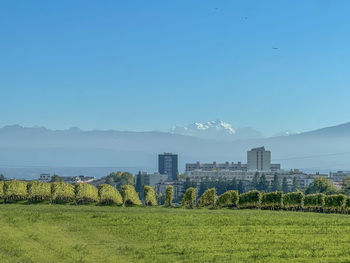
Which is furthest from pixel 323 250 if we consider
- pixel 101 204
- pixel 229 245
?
pixel 101 204

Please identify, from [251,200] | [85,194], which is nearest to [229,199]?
[251,200]

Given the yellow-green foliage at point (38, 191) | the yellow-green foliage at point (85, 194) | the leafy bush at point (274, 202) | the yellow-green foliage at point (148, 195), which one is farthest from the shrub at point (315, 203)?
the yellow-green foliage at point (38, 191)

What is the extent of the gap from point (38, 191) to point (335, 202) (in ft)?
74.3

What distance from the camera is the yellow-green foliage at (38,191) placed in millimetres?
40750

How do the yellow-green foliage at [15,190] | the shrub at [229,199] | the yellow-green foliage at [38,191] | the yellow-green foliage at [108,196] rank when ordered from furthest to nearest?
the yellow-green foliage at [108,196], the shrub at [229,199], the yellow-green foliage at [38,191], the yellow-green foliage at [15,190]

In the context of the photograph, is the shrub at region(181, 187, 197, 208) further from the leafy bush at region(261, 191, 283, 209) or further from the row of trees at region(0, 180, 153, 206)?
the leafy bush at region(261, 191, 283, 209)

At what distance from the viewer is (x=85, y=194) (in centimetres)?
4125

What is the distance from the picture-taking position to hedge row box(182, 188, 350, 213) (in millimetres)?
40875

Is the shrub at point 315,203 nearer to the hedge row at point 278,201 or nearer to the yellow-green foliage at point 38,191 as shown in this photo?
the hedge row at point 278,201

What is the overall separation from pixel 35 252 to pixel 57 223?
790 cm

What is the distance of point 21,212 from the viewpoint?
99.2ft

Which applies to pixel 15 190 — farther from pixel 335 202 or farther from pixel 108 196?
pixel 335 202

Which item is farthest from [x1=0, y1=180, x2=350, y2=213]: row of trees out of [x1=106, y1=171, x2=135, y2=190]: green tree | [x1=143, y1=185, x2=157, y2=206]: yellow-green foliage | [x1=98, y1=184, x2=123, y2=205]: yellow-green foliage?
[x1=106, y1=171, x2=135, y2=190]: green tree

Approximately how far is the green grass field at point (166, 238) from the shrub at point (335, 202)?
12.0m
